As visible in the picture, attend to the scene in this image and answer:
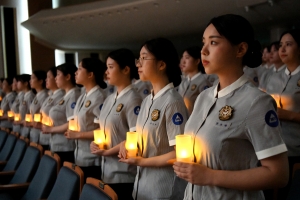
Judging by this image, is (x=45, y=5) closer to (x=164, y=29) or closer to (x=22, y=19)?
(x=22, y=19)

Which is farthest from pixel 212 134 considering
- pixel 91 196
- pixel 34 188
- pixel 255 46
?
pixel 34 188

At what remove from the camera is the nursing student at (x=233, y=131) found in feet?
4.06

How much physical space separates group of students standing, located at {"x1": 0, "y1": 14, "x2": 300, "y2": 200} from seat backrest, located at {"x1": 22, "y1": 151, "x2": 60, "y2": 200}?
30 centimetres

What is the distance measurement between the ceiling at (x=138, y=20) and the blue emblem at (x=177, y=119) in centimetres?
554

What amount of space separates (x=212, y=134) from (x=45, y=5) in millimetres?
11360

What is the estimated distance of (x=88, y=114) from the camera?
9.99 ft

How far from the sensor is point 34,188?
2.63 metres

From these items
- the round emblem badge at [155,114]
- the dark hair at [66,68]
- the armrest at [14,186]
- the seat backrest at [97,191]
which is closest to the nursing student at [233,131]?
the seat backrest at [97,191]

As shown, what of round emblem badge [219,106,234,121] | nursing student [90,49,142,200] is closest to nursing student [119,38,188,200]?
nursing student [90,49,142,200]

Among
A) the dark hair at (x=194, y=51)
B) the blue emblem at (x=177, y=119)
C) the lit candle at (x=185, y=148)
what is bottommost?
the lit candle at (x=185, y=148)

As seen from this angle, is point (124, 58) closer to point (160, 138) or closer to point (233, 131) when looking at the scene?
point (160, 138)

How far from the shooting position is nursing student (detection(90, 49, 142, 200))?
2.46m

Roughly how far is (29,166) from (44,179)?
0.51 metres

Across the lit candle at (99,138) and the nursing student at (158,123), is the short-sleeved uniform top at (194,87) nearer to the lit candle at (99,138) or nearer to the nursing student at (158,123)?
the lit candle at (99,138)
